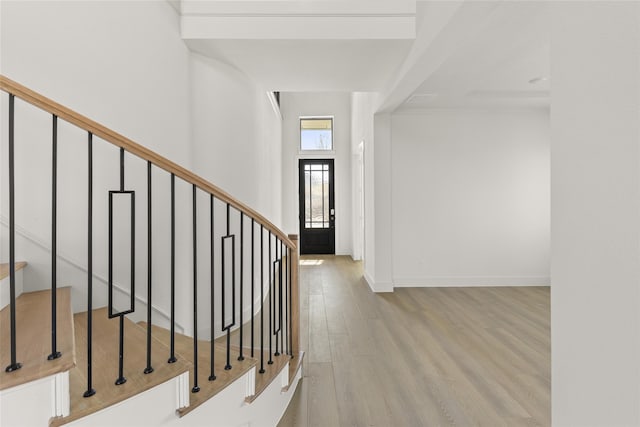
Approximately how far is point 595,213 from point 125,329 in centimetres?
224

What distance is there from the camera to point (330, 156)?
7930 mm

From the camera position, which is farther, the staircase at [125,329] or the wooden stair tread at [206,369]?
the wooden stair tread at [206,369]

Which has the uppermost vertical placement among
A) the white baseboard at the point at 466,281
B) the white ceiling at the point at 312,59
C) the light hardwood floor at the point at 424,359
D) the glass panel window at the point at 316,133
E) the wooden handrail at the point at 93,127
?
the glass panel window at the point at 316,133

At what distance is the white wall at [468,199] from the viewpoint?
4.96 meters

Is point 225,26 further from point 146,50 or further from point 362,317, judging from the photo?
point 362,317

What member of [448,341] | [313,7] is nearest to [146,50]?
[313,7]

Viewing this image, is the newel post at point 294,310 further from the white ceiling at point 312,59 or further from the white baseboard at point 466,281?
the white baseboard at point 466,281

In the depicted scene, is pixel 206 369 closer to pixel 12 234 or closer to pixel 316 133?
pixel 12 234

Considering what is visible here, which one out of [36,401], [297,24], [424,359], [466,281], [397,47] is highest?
[297,24]

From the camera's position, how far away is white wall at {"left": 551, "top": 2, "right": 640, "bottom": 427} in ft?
3.30

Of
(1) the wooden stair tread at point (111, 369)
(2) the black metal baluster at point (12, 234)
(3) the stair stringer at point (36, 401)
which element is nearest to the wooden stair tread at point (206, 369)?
(1) the wooden stair tread at point (111, 369)

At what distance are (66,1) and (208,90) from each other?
46.7 inches

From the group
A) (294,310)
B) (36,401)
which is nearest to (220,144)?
(294,310)

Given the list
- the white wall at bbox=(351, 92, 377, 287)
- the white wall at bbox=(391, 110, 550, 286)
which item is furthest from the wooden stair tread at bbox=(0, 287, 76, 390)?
the white wall at bbox=(391, 110, 550, 286)
